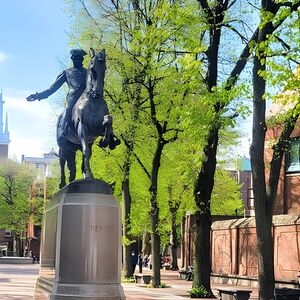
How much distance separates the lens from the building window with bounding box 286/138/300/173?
28531mm

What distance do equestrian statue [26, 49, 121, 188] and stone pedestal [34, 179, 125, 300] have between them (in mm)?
812

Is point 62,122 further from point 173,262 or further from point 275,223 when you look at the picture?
point 173,262

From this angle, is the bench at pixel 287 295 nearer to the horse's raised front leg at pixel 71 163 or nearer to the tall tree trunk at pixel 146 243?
the horse's raised front leg at pixel 71 163

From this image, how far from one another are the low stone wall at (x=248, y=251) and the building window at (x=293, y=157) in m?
3.38

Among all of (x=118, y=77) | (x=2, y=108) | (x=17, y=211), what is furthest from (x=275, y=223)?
(x=2, y=108)

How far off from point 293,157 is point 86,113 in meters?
20.0

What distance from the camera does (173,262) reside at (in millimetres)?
47438

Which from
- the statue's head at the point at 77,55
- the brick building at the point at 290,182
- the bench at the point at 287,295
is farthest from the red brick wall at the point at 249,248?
the statue's head at the point at 77,55

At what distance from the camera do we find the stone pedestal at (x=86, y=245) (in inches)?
396

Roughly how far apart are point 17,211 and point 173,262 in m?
25.1

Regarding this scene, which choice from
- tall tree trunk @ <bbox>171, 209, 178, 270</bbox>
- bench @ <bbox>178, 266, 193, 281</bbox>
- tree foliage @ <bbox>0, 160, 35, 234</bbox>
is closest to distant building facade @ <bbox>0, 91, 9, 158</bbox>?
tree foliage @ <bbox>0, 160, 35, 234</bbox>

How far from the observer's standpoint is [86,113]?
442 inches

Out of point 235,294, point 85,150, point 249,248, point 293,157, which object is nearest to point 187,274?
point 249,248

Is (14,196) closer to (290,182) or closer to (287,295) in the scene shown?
(290,182)
